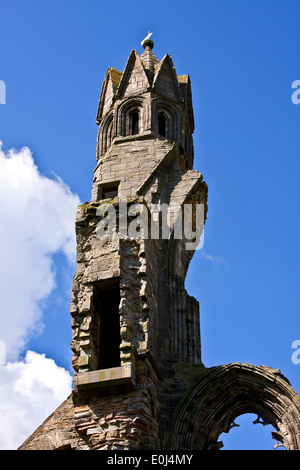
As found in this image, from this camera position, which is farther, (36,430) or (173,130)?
(173,130)

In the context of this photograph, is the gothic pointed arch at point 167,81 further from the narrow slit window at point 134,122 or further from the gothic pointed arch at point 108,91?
the gothic pointed arch at point 108,91

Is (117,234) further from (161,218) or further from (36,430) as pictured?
(36,430)

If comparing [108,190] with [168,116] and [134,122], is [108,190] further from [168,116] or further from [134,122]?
[168,116]

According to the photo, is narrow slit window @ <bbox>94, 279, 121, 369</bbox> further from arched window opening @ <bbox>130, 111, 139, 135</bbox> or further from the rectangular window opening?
arched window opening @ <bbox>130, 111, 139, 135</bbox>

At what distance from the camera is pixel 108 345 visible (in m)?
23.9

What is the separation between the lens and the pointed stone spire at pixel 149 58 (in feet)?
99.8

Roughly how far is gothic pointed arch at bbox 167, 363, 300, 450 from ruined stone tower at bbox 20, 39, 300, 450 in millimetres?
21

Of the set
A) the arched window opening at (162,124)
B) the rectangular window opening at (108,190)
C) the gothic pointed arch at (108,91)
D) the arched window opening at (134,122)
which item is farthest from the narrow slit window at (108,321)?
the gothic pointed arch at (108,91)

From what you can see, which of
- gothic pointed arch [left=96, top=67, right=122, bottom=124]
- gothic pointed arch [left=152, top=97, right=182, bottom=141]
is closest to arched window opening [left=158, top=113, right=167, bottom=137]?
gothic pointed arch [left=152, top=97, right=182, bottom=141]

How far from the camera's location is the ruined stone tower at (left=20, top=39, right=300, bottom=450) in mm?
21938

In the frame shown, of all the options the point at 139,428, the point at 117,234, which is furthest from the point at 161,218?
the point at 139,428
